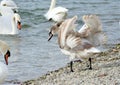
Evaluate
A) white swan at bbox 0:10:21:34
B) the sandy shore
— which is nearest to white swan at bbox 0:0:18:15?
white swan at bbox 0:10:21:34

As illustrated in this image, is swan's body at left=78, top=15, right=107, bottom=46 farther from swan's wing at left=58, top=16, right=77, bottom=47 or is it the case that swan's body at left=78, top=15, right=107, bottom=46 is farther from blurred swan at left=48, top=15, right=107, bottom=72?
swan's wing at left=58, top=16, right=77, bottom=47

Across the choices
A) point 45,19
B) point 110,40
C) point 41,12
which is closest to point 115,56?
point 110,40

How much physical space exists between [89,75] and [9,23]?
8408 millimetres

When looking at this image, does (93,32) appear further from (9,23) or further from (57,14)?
(9,23)

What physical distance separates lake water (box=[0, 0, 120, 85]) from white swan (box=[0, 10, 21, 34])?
275 millimetres

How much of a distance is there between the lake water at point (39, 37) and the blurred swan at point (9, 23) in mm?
271

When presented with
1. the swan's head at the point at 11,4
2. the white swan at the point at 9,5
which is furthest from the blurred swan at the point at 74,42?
the swan's head at the point at 11,4

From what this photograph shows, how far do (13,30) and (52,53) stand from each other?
13.2 feet

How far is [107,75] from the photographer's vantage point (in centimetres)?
861

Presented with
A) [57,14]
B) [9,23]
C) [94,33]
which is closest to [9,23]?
[9,23]

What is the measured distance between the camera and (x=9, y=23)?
55.8 ft

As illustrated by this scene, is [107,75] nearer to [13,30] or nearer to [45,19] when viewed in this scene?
[13,30]

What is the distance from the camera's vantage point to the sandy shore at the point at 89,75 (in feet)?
27.4

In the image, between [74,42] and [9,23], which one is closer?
[74,42]
